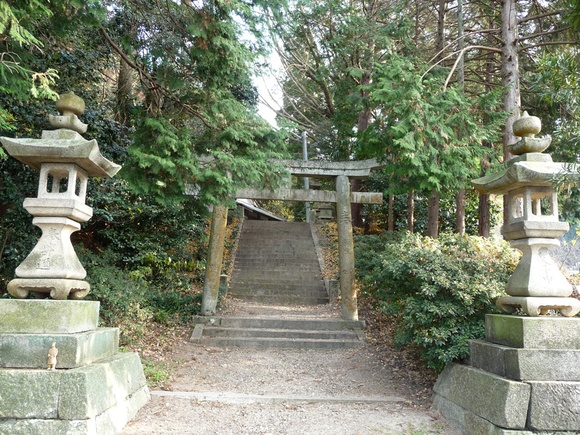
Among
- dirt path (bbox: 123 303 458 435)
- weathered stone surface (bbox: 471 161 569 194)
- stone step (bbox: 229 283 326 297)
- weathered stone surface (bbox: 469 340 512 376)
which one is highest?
weathered stone surface (bbox: 471 161 569 194)

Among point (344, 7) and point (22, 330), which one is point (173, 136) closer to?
point (22, 330)

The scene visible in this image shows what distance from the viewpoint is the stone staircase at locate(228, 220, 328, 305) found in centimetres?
1124

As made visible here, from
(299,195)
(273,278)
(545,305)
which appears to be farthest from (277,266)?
(545,305)

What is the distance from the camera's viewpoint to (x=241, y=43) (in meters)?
5.49

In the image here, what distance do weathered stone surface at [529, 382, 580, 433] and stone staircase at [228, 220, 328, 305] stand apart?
7.60m

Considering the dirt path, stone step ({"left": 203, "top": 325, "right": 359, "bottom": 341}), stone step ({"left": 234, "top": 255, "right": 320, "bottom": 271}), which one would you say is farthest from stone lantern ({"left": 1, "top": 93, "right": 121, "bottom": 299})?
stone step ({"left": 234, "top": 255, "right": 320, "bottom": 271})

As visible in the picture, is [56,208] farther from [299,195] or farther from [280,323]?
[299,195]

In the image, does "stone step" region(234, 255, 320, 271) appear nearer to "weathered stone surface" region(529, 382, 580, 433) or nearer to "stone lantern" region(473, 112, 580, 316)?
"stone lantern" region(473, 112, 580, 316)

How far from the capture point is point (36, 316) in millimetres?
3766

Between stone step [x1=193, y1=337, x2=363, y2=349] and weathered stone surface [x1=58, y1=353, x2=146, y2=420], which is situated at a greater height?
weathered stone surface [x1=58, y1=353, x2=146, y2=420]

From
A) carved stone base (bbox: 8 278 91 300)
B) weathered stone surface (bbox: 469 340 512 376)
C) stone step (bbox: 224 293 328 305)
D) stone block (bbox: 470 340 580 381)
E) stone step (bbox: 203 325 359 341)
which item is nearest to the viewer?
stone block (bbox: 470 340 580 381)

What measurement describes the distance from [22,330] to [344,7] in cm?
984

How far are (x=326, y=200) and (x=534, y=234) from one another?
5.70 m

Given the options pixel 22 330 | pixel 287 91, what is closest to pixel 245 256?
pixel 287 91
